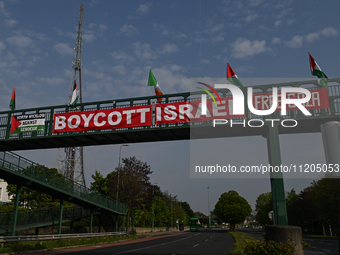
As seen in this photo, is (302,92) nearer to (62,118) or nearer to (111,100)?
(111,100)

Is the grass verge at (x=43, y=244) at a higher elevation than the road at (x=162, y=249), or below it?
higher

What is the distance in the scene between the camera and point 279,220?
13898mm

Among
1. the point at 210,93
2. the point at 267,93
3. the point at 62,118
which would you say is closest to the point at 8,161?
the point at 62,118

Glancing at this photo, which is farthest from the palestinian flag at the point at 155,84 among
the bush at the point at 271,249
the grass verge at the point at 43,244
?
the grass verge at the point at 43,244

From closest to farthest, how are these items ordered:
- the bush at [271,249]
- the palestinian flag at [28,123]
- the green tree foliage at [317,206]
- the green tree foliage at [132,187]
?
the bush at [271,249]
the palestinian flag at [28,123]
the green tree foliage at [317,206]
the green tree foliage at [132,187]

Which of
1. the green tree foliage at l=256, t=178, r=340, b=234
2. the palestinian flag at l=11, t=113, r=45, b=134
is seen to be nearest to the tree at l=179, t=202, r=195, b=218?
the green tree foliage at l=256, t=178, r=340, b=234

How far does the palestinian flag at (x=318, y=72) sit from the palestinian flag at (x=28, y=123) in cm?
1657

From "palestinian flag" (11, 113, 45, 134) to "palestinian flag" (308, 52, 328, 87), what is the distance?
1657cm

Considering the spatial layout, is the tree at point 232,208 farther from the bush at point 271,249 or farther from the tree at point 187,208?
the tree at point 187,208

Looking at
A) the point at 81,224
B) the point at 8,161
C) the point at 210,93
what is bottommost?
the point at 81,224

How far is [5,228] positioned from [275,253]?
69.3 feet

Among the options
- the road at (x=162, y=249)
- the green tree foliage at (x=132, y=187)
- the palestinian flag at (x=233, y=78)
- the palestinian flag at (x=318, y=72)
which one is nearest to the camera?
the palestinian flag at (x=318, y=72)

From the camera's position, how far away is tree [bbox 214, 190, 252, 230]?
7000cm

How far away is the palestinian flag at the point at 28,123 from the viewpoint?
62.8ft
